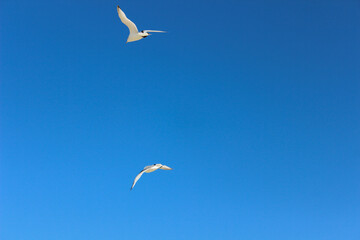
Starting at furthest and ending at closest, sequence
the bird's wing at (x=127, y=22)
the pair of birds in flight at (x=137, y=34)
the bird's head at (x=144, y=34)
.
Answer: the bird's head at (x=144, y=34) < the pair of birds in flight at (x=137, y=34) < the bird's wing at (x=127, y=22)

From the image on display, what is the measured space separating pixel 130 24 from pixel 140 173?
695cm

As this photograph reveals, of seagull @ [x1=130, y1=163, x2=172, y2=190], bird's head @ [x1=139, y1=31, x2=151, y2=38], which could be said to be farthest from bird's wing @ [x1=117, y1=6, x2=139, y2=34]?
seagull @ [x1=130, y1=163, x2=172, y2=190]

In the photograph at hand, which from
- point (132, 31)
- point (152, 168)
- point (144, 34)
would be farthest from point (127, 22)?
point (152, 168)

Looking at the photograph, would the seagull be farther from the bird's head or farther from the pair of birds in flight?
the bird's head

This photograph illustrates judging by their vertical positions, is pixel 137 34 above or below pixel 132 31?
below

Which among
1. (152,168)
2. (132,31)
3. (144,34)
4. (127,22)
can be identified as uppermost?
(127,22)

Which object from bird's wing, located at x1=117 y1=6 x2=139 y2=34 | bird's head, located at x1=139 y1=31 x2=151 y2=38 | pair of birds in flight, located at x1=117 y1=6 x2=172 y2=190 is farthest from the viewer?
bird's head, located at x1=139 y1=31 x2=151 y2=38

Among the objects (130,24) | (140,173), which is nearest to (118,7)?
(130,24)

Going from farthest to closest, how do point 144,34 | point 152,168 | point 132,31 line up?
point 132,31 < point 144,34 < point 152,168

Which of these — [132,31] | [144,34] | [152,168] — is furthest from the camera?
[132,31]

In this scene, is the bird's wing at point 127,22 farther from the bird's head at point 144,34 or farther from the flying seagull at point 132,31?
the bird's head at point 144,34

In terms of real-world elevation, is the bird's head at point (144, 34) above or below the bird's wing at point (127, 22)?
below

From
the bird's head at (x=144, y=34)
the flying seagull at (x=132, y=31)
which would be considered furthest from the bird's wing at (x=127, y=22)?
the bird's head at (x=144, y=34)

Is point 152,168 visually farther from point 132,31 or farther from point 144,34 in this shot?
point 132,31
